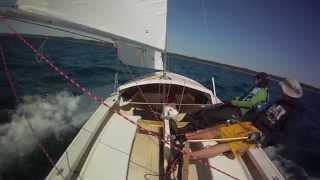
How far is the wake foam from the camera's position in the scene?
648 centimetres

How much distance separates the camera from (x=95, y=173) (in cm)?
402

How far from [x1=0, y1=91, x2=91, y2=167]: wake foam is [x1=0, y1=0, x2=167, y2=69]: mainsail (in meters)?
3.26

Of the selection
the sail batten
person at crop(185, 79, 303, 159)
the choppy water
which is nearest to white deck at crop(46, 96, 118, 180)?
the choppy water

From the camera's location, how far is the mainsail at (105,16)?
3785 millimetres

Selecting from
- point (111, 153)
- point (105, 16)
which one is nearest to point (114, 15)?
point (105, 16)

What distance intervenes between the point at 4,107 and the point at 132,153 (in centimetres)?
590

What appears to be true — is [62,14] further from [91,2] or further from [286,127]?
[286,127]

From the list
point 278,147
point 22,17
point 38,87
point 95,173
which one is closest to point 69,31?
point 22,17

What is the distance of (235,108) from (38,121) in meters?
5.46

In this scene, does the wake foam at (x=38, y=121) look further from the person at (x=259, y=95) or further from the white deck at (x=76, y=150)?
the person at (x=259, y=95)

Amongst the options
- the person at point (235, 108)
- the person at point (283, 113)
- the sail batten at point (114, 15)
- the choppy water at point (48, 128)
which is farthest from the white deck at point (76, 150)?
the person at point (283, 113)

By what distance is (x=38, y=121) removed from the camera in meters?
8.37

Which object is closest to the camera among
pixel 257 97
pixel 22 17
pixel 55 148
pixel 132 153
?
pixel 22 17

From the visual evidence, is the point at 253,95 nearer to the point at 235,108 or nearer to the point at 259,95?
the point at 259,95
